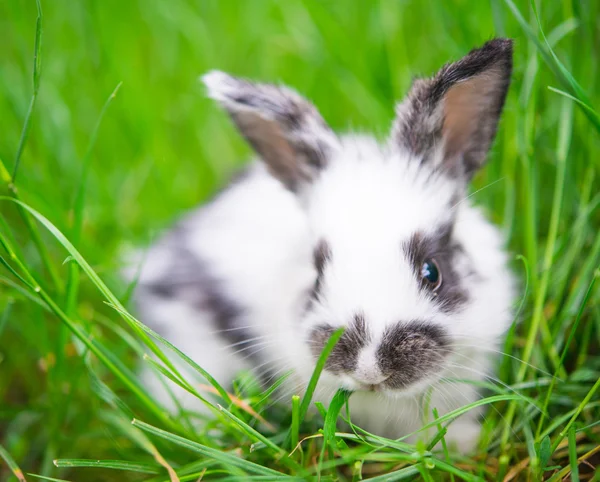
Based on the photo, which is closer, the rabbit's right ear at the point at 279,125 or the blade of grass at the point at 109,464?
the blade of grass at the point at 109,464

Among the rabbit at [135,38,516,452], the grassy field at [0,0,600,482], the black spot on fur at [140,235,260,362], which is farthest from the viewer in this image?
the black spot on fur at [140,235,260,362]

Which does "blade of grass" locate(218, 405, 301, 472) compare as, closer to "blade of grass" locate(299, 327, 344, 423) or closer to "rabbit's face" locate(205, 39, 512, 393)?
"blade of grass" locate(299, 327, 344, 423)

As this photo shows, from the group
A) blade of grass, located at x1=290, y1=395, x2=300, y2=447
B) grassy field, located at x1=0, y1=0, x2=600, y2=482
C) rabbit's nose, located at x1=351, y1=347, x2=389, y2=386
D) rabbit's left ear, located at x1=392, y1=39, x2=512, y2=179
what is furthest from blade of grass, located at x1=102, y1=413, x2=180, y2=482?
rabbit's left ear, located at x1=392, y1=39, x2=512, y2=179

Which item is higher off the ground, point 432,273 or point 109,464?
point 432,273

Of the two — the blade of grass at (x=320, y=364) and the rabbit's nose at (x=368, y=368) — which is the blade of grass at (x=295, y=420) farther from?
the rabbit's nose at (x=368, y=368)

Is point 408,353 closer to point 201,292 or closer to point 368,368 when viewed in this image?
point 368,368

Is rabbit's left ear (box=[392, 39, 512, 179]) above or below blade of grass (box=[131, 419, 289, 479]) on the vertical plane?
above

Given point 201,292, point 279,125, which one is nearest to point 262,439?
point 201,292

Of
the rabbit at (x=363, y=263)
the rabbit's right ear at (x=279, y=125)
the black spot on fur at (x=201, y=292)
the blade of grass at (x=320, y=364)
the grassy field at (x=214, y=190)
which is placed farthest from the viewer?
the black spot on fur at (x=201, y=292)

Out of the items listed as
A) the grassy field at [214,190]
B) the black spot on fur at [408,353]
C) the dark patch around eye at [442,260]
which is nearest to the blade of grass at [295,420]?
the grassy field at [214,190]
